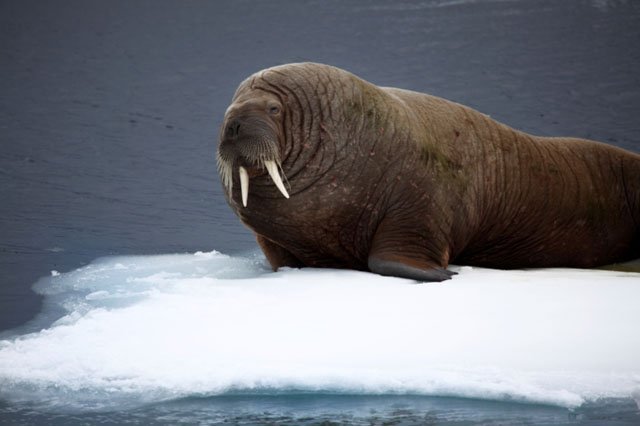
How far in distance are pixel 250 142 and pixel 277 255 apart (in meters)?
1.01

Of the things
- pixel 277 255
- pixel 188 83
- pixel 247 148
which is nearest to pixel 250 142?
pixel 247 148

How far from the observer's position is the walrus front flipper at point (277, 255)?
673 centimetres

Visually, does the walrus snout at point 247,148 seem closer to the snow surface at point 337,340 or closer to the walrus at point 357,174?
the walrus at point 357,174

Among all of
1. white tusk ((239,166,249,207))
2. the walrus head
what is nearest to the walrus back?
the walrus head

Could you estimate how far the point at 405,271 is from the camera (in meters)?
6.10

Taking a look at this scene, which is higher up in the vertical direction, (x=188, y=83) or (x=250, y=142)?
(x=188, y=83)

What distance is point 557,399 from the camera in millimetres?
4234

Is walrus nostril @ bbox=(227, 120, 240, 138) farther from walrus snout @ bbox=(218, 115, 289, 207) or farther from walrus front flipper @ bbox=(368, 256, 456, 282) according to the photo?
walrus front flipper @ bbox=(368, 256, 456, 282)

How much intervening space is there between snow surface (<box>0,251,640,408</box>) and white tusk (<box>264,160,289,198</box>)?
505 millimetres

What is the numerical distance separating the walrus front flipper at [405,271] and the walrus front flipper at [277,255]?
597 mm

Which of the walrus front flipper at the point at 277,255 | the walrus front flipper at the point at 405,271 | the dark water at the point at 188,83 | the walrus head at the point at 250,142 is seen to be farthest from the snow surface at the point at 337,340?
the dark water at the point at 188,83

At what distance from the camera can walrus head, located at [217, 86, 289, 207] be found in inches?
235

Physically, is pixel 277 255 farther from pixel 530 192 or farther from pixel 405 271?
pixel 530 192

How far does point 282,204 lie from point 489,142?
1493 millimetres
